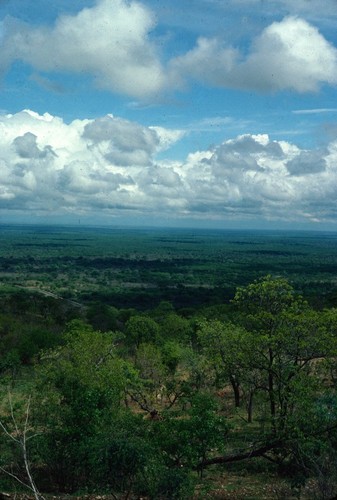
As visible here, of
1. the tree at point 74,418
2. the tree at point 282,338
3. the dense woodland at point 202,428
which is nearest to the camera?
the dense woodland at point 202,428

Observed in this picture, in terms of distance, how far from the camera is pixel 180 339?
38.0 metres

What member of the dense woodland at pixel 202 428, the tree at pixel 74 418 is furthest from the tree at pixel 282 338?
the tree at pixel 74 418

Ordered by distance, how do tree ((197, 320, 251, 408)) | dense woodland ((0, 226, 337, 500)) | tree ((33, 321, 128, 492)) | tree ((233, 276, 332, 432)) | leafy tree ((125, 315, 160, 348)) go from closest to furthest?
dense woodland ((0, 226, 337, 500)) < tree ((33, 321, 128, 492)) < tree ((233, 276, 332, 432)) < tree ((197, 320, 251, 408)) < leafy tree ((125, 315, 160, 348))

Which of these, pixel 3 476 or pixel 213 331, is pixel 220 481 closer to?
pixel 213 331

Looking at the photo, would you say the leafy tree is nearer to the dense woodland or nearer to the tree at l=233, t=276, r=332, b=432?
the dense woodland

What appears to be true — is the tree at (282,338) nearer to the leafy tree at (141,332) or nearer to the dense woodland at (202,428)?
the dense woodland at (202,428)

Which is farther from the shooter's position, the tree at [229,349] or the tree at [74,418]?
the tree at [229,349]

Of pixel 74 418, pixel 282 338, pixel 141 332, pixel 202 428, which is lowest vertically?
pixel 141 332

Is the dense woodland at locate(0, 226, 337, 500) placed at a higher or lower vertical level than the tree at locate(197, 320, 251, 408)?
lower

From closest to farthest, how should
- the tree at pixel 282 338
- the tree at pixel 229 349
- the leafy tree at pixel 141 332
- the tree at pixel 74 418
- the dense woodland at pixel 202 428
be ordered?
the dense woodland at pixel 202 428, the tree at pixel 74 418, the tree at pixel 282 338, the tree at pixel 229 349, the leafy tree at pixel 141 332

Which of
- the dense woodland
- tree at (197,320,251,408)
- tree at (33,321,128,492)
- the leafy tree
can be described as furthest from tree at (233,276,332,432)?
the leafy tree

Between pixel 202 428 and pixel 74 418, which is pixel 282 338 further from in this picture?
pixel 74 418

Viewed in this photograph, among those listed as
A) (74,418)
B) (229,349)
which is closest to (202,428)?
(229,349)

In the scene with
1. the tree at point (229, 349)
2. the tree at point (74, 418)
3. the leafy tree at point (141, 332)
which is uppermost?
the tree at point (229, 349)
